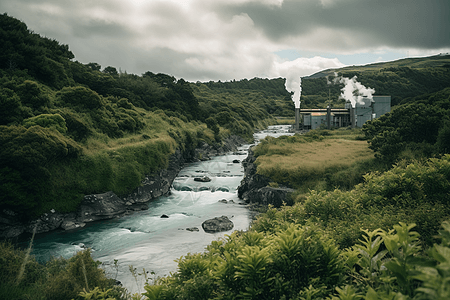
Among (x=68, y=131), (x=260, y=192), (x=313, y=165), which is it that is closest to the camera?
(x=313, y=165)

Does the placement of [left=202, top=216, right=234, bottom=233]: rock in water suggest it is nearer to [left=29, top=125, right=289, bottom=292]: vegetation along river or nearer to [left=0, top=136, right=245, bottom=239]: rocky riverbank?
[left=29, top=125, right=289, bottom=292]: vegetation along river

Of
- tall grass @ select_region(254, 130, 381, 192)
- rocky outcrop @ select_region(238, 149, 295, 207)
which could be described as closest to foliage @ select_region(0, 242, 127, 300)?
rocky outcrop @ select_region(238, 149, 295, 207)

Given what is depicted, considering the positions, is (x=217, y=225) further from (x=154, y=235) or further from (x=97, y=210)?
(x=97, y=210)

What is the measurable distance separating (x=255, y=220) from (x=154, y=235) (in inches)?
394

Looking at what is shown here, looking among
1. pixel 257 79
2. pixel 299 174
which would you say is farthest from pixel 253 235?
pixel 257 79

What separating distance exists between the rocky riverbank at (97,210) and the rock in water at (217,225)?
306 inches

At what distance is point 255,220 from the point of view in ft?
39.4

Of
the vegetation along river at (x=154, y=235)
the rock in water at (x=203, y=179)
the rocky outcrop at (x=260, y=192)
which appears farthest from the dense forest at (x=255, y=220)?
the rock in water at (x=203, y=179)

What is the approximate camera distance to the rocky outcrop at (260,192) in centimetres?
2153

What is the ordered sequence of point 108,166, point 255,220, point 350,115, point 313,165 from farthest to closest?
point 350,115 < point 108,166 < point 313,165 < point 255,220

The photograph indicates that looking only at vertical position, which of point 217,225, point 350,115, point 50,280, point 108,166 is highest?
point 350,115

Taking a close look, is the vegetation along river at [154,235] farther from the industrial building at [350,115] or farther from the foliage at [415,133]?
the industrial building at [350,115]

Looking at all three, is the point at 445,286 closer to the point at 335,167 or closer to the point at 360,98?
the point at 335,167

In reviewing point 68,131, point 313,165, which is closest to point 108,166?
point 68,131
